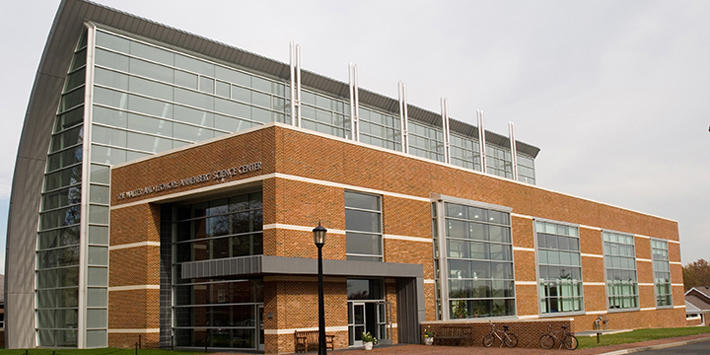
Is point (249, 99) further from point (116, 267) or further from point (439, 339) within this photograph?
point (439, 339)

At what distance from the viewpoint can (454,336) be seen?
31.1 m

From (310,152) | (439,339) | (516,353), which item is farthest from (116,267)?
(516,353)

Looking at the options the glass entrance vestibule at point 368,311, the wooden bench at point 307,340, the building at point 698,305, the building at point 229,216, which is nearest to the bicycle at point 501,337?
the building at point 229,216

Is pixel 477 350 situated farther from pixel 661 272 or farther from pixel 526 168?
pixel 526 168

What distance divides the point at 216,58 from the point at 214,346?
56.7ft

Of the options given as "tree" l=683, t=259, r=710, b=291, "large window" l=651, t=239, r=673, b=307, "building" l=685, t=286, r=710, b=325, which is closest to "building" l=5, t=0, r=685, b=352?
"large window" l=651, t=239, r=673, b=307

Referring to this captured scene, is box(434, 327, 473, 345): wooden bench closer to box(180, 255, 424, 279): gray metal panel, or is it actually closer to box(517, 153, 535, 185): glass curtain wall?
box(180, 255, 424, 279): gray metal panel

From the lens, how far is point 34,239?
3884 centimetres

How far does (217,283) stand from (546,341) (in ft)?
46.2

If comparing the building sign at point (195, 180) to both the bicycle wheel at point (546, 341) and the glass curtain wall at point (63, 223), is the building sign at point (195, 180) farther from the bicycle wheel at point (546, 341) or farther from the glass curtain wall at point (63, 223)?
the bicycle wheel at point (546, 341)

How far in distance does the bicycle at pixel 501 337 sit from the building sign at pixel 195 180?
12.1 m

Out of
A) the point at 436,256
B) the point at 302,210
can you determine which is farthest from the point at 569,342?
the point at 302,210

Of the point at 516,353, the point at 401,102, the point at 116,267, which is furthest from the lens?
the point at 401,102

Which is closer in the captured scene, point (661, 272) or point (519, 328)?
point (519, 328)
